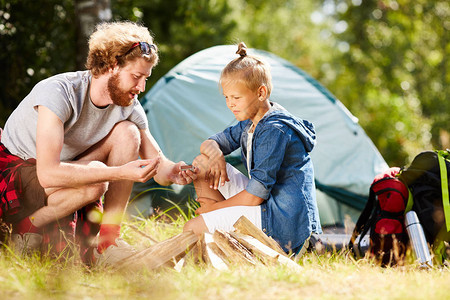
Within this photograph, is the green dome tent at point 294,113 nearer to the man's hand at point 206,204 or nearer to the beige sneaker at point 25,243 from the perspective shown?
the man's hand at point 206,204

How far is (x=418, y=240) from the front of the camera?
9.09 feet

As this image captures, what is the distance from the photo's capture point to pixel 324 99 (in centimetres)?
432

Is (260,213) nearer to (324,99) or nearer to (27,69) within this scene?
(324,99)

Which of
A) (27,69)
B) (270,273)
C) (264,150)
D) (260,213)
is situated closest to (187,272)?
(270,273)

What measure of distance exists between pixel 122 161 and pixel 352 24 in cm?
1075

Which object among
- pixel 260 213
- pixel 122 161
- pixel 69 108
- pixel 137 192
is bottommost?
pixel 137 192

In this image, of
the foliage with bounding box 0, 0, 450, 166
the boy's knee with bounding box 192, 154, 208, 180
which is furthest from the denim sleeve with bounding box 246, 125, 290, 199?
the foliage with bounding box 0, 0, 450, 166

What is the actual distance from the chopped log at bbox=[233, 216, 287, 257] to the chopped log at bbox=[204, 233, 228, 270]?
6.0 inches

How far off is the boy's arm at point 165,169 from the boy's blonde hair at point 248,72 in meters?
0.54

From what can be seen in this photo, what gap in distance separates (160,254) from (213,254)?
0.86ft

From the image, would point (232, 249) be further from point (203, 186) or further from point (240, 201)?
point (203, 186)

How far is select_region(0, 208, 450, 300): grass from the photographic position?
1.88m

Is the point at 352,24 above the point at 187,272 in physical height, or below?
above

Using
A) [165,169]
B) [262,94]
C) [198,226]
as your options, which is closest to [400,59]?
[262,94]
